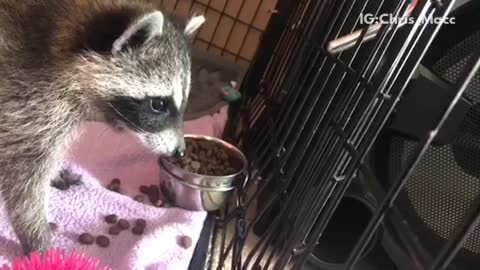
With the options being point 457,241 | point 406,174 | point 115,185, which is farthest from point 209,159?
point 457,241

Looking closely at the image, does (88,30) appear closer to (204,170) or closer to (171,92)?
(171,92)

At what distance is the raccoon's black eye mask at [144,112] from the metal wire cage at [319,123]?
27 cm

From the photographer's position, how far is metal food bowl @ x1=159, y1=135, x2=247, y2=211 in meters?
1.33

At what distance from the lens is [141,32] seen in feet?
3.51

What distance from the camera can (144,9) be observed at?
111cm

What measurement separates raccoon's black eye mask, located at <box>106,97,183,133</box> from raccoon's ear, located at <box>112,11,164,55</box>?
11cm

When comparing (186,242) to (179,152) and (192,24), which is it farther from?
(192,24)

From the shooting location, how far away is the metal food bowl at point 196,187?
133cm

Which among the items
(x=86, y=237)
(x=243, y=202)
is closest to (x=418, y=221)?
(x=243, y=202)

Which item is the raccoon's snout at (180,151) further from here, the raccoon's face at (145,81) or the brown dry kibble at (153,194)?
the brown dry kibble at (153,194)

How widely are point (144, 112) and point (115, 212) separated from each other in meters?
0.30

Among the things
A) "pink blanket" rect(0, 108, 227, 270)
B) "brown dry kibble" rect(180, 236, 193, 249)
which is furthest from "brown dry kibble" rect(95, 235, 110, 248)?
"brown dry kibble" rect(180, 236, 193, 249)

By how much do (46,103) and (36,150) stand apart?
0.09m

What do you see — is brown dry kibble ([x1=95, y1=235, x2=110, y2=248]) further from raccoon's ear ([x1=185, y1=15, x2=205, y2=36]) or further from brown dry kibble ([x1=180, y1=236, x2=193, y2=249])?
raccoon's ear ([x1=185, y1=15, x2=205, y2=36])
